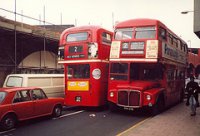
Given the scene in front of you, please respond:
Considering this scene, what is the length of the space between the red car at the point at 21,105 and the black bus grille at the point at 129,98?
3.37 m

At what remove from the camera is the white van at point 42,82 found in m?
14.8

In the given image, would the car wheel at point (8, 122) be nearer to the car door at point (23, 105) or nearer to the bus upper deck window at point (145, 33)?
the car door at point (23, 105)

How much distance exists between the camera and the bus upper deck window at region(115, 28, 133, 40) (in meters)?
14.9

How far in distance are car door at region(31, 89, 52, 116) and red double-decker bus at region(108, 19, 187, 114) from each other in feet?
11.7

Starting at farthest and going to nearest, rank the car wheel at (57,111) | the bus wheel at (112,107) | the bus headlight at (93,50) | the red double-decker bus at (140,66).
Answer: the bus headlight at (93,50), the bus wheel at (112,107), the red double-decker bus at (140,66), the car wheel at (57,111)

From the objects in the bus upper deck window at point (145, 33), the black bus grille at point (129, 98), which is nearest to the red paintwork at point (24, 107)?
the black bus grille at point (129, 98)

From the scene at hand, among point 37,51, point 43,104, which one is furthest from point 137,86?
point 37,51

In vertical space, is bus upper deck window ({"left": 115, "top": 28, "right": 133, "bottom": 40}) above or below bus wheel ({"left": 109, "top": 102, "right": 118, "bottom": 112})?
above

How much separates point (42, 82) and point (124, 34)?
5.23 m

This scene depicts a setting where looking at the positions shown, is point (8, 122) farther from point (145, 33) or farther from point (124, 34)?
point (145, 33)

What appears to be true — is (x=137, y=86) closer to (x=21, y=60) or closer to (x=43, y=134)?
(x=43, y=134)

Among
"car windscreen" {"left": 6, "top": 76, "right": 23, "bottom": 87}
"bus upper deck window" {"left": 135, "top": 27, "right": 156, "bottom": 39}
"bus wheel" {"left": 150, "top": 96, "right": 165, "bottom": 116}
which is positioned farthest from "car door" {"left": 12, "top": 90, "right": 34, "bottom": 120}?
"bus upper deck window" {"left": 135, "top": 27, "right": 156, "bottom": 39}

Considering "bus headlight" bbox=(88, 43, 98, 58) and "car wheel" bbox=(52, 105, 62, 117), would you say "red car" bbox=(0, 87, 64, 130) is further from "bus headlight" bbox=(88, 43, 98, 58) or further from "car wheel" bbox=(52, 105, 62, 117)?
"bus headlight" bbox=(88, 43, 98, 58)

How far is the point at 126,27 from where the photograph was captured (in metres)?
15.2
